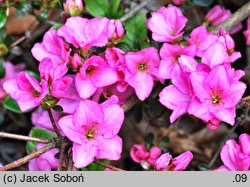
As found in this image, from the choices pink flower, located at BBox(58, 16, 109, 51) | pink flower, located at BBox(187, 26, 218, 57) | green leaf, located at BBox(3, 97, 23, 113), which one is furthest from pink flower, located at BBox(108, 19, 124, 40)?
green leaf, located at BBox(3, 97, 23, 113)

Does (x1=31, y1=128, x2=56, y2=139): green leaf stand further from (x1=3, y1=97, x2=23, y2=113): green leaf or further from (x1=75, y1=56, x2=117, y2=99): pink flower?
(x1=75, y1=56, x2=117, y2=99): pink flower

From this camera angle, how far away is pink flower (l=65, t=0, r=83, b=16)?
1914 millimetres

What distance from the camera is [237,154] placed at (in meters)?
1.67

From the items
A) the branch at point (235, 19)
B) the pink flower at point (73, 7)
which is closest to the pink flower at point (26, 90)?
the pink flower at point (73, 7)

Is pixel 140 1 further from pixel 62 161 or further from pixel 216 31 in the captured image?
pixel 62 161

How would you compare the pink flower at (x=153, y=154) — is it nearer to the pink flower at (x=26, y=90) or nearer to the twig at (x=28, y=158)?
the twig at (x=28, y=158)

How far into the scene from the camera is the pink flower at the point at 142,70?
5.93 feet

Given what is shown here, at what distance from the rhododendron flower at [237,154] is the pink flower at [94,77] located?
44 centimetres

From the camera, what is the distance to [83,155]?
162cm

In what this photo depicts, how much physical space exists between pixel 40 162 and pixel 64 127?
1.17 ft

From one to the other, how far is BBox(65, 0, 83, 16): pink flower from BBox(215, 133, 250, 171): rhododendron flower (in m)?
0.73

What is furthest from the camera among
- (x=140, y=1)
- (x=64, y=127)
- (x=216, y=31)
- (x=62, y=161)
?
(x=140, y=1)

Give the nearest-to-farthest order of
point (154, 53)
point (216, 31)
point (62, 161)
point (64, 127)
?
point (64, 127)
point (62, 161)
point (154, 53)
point (216, 31)

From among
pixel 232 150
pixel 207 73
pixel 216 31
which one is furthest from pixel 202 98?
pixel 216 31
